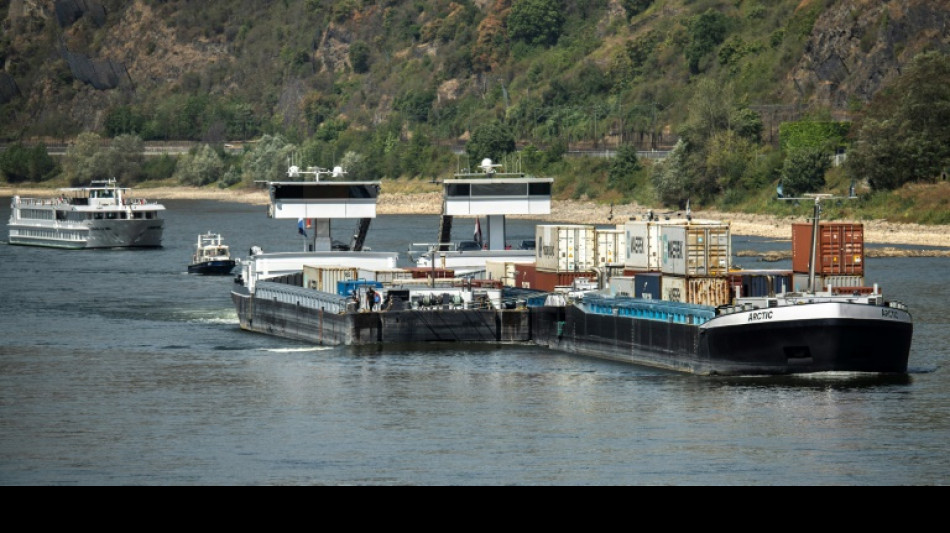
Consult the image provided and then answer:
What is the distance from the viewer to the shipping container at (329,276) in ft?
265

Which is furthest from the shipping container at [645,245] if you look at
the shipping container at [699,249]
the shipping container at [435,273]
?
the shipping container at [435,273]

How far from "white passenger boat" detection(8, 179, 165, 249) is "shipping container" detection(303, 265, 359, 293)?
245ft

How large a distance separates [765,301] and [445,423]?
14518mm

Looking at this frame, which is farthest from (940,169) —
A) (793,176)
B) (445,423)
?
(445,423)

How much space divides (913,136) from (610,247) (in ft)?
273

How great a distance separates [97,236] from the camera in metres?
160

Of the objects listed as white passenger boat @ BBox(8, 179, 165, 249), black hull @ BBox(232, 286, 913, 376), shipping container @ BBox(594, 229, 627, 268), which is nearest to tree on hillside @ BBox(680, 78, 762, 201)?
white passenger boat @ BBox(8, 179, 165, 249)

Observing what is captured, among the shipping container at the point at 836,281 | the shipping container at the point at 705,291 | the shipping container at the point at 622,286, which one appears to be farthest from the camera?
the shipping container at the point at 622,286

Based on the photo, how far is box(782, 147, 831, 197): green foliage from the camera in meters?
165

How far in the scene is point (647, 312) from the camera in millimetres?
65000

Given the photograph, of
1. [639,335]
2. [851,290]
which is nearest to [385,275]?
[639,335]

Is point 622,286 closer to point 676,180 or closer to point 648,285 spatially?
point 648,285

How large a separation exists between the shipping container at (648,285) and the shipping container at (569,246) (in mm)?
8343

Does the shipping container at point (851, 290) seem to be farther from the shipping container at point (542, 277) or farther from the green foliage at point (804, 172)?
the green foliage at point (804, 172)
